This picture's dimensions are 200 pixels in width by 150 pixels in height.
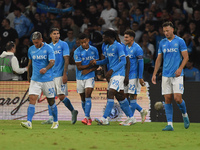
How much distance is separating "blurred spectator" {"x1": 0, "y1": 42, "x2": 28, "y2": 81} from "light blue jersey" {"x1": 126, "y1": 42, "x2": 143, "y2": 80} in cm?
375

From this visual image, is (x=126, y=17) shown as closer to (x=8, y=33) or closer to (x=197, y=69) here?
(x=197, y=69)

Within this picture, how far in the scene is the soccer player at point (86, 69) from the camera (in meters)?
11.5

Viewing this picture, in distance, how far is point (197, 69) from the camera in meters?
14.9

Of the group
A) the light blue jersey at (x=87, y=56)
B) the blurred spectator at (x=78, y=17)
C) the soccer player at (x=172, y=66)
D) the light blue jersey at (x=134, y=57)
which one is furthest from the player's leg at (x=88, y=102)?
the blurred spectator at (x=78, y=17)

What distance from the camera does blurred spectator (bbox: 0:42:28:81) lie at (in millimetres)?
13508

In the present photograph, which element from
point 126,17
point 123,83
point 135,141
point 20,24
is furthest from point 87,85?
point 20,24

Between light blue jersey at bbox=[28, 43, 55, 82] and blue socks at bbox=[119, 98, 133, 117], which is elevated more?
light blue jersey at bbox=[28, 43, 55, 82]

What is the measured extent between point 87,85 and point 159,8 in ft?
23.6

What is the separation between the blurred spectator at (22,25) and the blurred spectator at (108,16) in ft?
9.68

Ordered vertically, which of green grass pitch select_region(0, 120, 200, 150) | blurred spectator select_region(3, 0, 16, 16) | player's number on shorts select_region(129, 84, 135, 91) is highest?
blurred spectator select_region(3, 0, 16, 16)

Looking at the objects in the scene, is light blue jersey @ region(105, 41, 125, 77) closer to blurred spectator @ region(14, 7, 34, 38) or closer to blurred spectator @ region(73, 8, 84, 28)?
blurred spectator @ region(73, 8, 84, 28)

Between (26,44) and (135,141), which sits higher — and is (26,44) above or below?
above

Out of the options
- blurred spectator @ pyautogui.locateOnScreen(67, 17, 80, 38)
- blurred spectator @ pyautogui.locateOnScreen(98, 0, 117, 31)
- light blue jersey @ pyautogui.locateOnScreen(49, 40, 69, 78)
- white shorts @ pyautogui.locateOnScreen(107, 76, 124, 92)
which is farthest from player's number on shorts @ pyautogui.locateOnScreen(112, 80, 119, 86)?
blurred spectator @ pyautogui.locateOnScreen(98, 0, 117, 31)

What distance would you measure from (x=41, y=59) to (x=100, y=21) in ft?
25.6
